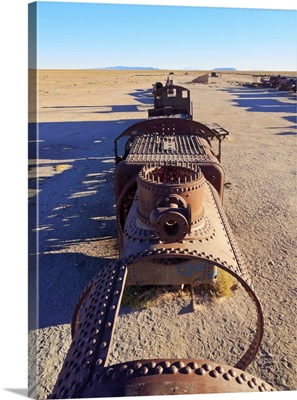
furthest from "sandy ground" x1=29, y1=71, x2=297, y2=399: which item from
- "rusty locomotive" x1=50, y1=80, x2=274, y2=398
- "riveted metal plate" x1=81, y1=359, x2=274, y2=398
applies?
"riveted metal plate" x1=81, y1=359, x2=274, y2=398

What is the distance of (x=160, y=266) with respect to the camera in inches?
193

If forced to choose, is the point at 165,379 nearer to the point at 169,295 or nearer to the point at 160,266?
the point at 160,266

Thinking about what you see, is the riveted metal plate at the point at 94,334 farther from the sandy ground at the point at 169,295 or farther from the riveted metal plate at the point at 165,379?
the sandy ground at the point at 169,295

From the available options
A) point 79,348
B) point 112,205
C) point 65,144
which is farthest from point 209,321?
point 65,144

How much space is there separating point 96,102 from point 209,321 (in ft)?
114

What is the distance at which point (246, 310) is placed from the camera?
665 cm

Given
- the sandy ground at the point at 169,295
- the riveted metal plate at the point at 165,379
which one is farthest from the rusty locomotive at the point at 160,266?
the sandy ground at the point at 169,295

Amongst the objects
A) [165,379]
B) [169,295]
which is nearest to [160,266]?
[169,295]

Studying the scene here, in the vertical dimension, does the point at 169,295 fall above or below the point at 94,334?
below

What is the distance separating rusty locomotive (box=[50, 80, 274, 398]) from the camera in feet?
7.17

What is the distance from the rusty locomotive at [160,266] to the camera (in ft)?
7.17

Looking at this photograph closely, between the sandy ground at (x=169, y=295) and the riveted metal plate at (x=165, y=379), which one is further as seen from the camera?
the sandy ground at (x=169, y=295)

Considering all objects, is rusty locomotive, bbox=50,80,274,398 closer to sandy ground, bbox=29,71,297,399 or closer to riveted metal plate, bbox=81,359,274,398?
A: riveted metal plate, bbox=81,359,274,398

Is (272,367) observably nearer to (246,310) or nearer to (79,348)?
(246,310)
